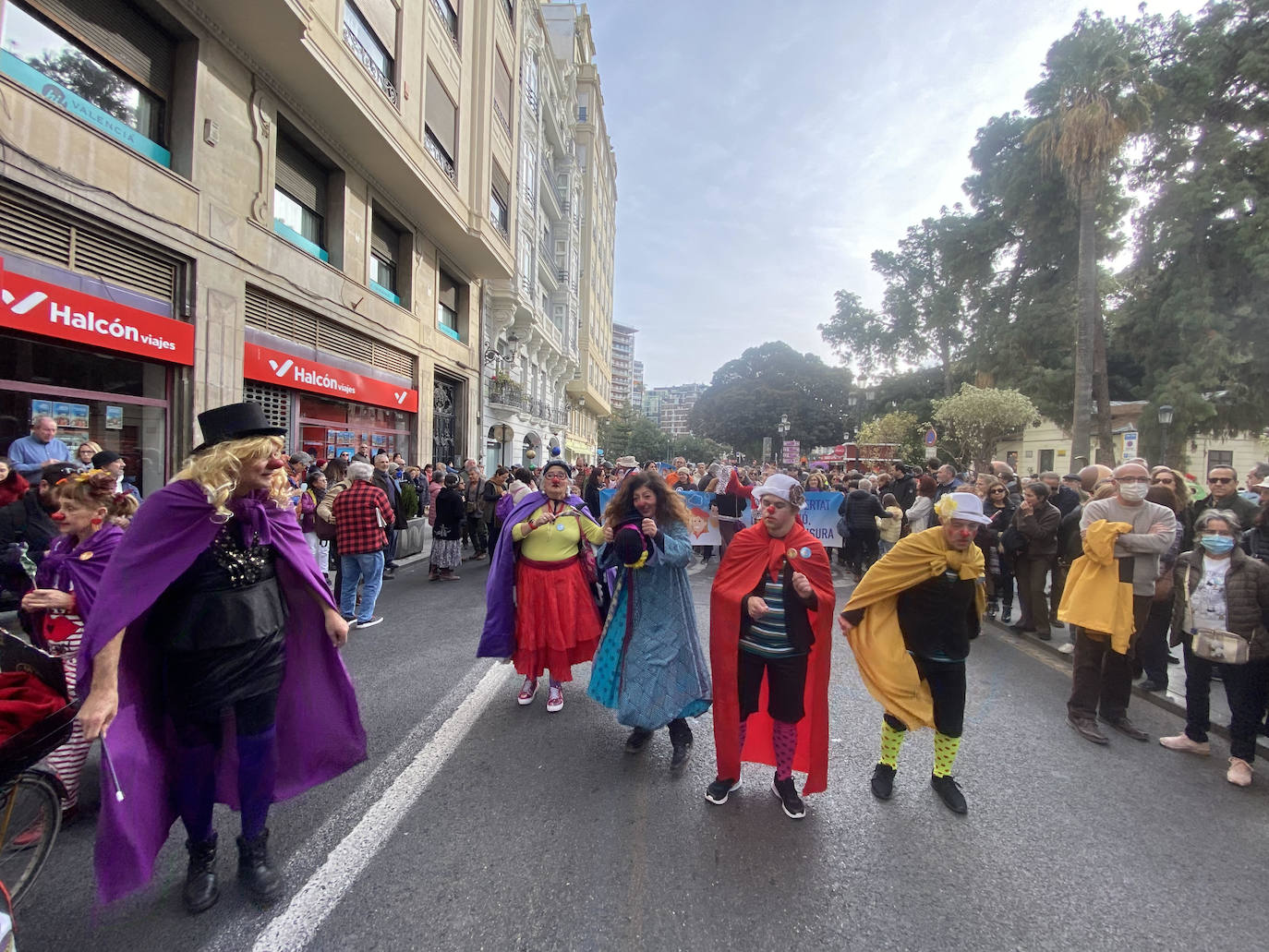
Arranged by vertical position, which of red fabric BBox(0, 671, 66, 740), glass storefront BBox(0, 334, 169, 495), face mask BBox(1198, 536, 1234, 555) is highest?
glass storefront BBox(0, 334, 169, 495)

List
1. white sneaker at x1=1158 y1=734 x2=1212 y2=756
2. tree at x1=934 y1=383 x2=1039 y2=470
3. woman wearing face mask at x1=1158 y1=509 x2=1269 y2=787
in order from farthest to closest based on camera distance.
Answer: tree at x1=934 y1=383 x2=1039 y2=470 < white sneaker at x1=1158 y1=734 x2=1212 y2=756 < woman wearing face mask at x1=1158 y1=509 x2=1269 y2=787

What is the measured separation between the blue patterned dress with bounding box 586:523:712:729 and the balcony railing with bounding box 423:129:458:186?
15.9 m

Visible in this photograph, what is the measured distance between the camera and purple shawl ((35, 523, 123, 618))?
110 inches

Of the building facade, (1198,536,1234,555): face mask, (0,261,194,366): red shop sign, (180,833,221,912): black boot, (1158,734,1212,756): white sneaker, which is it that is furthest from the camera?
the building facade

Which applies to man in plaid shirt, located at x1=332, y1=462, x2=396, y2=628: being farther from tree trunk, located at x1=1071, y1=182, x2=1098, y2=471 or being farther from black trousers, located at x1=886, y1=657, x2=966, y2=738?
tree trunk, located at x1=1071, y1=182, x2=1098, y2=471

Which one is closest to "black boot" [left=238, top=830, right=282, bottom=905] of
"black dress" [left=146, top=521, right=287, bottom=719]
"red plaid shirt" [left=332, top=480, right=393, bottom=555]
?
"black dress" [left=146, top=521, right=287, bottom=719]

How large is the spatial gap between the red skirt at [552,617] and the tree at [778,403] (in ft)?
193

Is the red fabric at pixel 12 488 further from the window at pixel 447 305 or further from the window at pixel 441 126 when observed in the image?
the window at pixel 447 305

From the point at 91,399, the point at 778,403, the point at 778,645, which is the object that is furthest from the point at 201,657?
the point at 778,403

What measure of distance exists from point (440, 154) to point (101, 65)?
9.72 metres

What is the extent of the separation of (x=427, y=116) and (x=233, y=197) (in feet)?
25.7

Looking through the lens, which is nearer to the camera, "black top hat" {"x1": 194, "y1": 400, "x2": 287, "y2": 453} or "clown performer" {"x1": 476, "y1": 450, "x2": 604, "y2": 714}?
"black top hat" {"x1": 194, "y1": 400, "x2": 287, "y2": 453}

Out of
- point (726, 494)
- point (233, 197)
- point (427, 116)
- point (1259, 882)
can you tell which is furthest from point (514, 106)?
point (1259, 882)

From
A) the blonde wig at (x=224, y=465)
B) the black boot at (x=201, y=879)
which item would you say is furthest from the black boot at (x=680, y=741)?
the blonde wig at (x=224, y=465)
